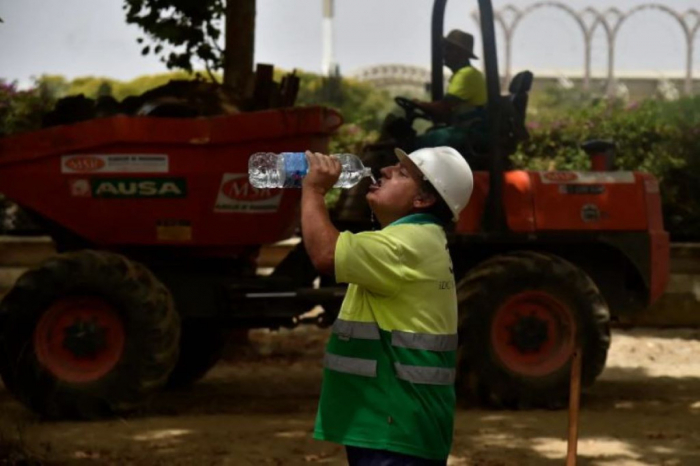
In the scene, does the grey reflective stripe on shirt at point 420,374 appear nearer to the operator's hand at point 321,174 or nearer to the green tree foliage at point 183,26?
the operator's hand at point 321,174

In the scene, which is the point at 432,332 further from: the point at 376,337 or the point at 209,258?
the point at 209,258

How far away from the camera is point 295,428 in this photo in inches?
354

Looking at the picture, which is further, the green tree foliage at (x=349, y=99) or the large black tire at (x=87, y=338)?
the green tree foliage at (x=349, y=99)

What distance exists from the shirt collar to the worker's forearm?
0.70 ft

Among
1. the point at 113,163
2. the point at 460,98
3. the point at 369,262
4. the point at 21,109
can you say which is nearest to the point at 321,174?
the point at 369,262

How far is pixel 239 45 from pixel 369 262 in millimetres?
7852

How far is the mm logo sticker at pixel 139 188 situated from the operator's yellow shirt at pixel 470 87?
6.11 feet

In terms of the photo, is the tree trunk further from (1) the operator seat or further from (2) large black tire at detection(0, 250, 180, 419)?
(2) large black tire at detection(0, 250, 180, 419)

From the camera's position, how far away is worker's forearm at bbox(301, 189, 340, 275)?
4.65 m

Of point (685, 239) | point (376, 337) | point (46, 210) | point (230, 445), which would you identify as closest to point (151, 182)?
point (46, 210)

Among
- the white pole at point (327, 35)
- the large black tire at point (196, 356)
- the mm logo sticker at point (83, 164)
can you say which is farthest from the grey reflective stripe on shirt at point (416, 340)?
the white pole at point (327, 35)

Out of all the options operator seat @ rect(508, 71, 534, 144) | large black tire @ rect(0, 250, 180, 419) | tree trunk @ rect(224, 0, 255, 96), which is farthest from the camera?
tree trunk @ rect(224, 0, 255, 96)

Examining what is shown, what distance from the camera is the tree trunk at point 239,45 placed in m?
12.3

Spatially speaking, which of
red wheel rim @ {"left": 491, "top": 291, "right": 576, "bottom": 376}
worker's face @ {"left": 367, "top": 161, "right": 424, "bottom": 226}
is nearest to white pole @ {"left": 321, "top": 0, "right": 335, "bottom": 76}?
red wheel rim @ {"left": 491, "top": 291, "right": 576, "bottom": 376}
